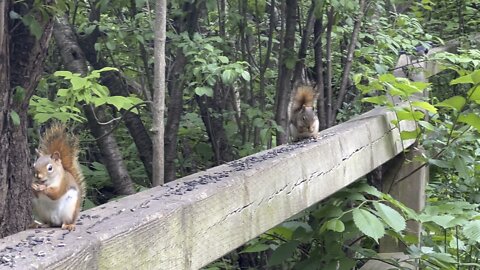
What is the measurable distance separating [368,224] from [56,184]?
0.94m

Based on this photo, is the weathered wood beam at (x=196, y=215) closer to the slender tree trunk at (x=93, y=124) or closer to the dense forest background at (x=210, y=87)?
the dense forest background at (x=210, y=87)

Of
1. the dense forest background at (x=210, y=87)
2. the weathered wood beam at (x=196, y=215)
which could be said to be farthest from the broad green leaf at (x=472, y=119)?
the weathered wood beam at (x=196, y=215)

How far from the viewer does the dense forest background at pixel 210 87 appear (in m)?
2.39

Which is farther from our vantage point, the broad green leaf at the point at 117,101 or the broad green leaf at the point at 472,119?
the broad green leaf at the point at 117,101

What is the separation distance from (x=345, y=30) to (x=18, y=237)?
2870 millimetres

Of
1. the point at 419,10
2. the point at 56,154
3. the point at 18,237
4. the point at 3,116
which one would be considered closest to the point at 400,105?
the point at 3,116

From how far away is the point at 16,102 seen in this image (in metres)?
2.28

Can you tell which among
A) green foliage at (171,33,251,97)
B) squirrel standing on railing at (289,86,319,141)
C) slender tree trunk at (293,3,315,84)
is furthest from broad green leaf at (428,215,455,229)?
slender tree trunk at (293,3,315,84)

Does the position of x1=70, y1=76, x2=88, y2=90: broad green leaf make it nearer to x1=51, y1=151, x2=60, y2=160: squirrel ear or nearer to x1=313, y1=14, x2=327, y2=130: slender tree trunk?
x1=51, y1=151, x2=60, y2=160: squirrel ear

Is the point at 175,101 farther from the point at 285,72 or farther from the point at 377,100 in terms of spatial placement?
the point at 377,100

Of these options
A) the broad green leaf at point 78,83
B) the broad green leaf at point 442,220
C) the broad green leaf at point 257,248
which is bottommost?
the broad green leaf at point 257,248

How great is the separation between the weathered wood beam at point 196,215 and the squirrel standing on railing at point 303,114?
0.76 metres

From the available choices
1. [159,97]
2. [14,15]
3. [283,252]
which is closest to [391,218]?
[283,252]

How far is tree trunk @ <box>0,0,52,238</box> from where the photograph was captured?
217 centimetres
